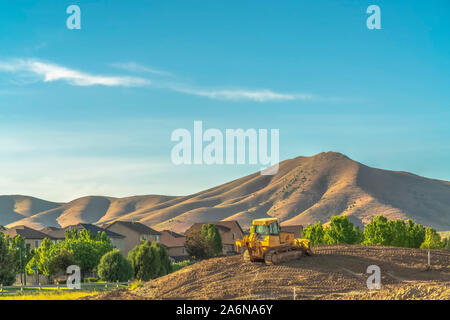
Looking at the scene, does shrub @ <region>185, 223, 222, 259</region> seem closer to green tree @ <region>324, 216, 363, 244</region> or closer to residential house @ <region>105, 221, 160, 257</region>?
residential house @ <region>105, 221, 160, 257</region>

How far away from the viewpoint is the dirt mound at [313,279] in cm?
3216

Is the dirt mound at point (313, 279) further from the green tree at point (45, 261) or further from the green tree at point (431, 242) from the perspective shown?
the green tree at point (431, 242)

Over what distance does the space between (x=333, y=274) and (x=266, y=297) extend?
6.45 meters

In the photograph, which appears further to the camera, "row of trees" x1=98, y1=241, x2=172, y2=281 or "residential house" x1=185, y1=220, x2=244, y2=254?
"residential house" x1=185, y1=220, x2=244, y2=254

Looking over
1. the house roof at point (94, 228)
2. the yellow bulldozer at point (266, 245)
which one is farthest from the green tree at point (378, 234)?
the house roof at point (94, 228)

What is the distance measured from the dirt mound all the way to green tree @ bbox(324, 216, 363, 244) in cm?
4336

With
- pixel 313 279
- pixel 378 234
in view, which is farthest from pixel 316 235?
pixel 313 279

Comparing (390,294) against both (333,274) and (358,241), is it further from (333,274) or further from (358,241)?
(358,241)

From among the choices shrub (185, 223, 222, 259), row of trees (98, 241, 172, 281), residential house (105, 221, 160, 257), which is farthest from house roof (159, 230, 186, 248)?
row of trees (98, 241, 172, 281)

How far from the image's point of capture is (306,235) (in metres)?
96.2

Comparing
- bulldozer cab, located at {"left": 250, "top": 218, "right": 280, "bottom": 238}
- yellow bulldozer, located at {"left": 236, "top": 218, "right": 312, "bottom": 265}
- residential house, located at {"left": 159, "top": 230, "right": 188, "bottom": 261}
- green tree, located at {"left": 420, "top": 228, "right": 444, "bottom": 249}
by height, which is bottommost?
residential house, located at {"left": 159, "top": 230, "right": 188, "bottom": 261}

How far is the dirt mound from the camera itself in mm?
32156

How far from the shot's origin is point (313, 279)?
3581 cm
